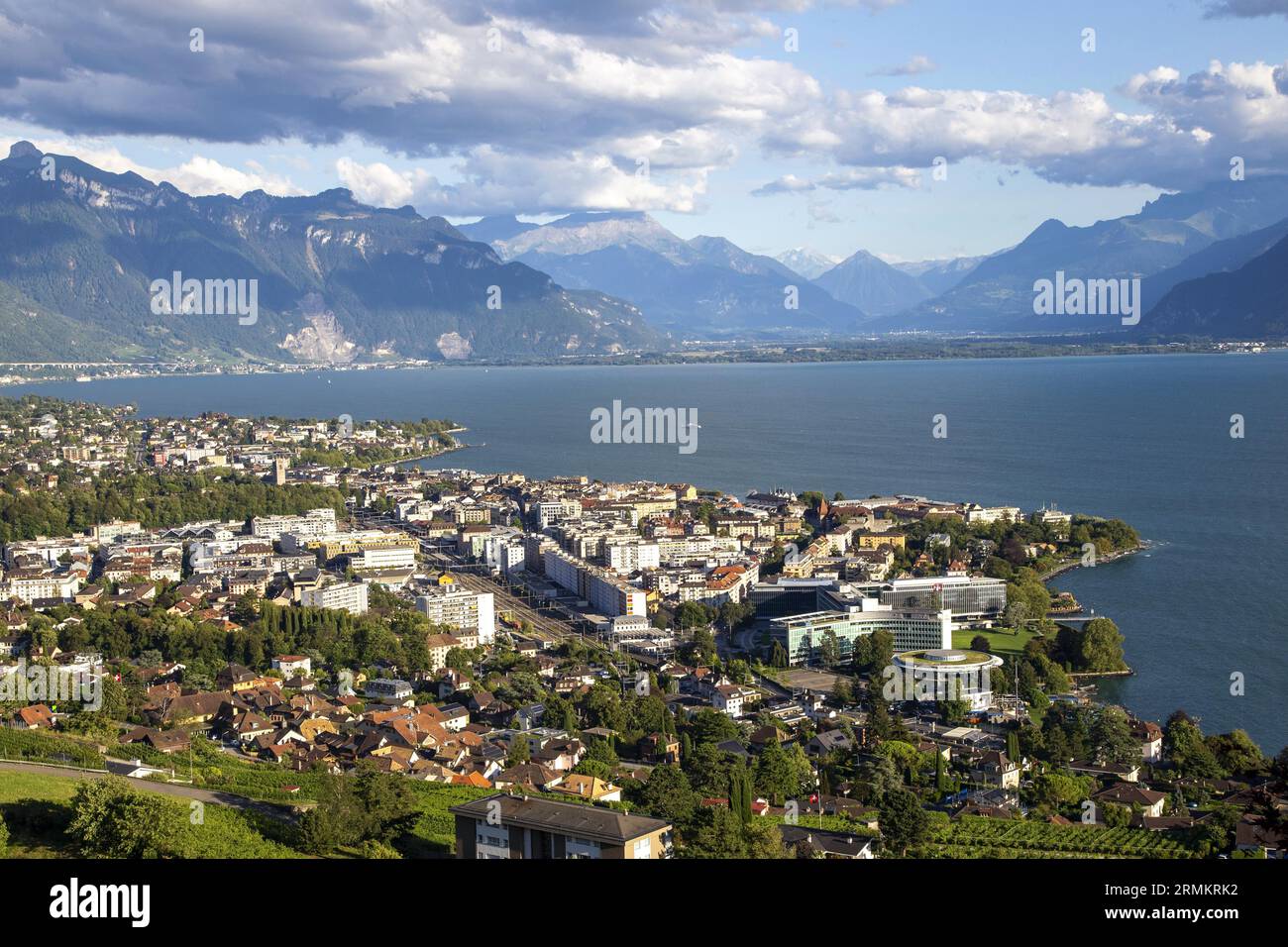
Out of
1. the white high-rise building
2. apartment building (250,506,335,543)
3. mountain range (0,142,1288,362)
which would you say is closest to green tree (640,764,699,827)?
the white high-rise building

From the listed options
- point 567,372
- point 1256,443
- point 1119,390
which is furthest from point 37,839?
point 567,372

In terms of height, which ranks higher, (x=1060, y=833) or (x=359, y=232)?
(x=359, y=232)

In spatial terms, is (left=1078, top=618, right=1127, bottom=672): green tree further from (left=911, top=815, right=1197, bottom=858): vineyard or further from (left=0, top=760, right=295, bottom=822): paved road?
(left=0, top=760, right=295, bottom=822): paved road

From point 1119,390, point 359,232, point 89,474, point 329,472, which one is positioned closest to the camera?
point 89,474

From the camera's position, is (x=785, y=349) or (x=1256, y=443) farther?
(x=785, y=349)

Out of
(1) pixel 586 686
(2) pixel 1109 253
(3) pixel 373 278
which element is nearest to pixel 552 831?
(1) pixel 586 686

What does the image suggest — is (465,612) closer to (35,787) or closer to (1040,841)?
(35,787)
